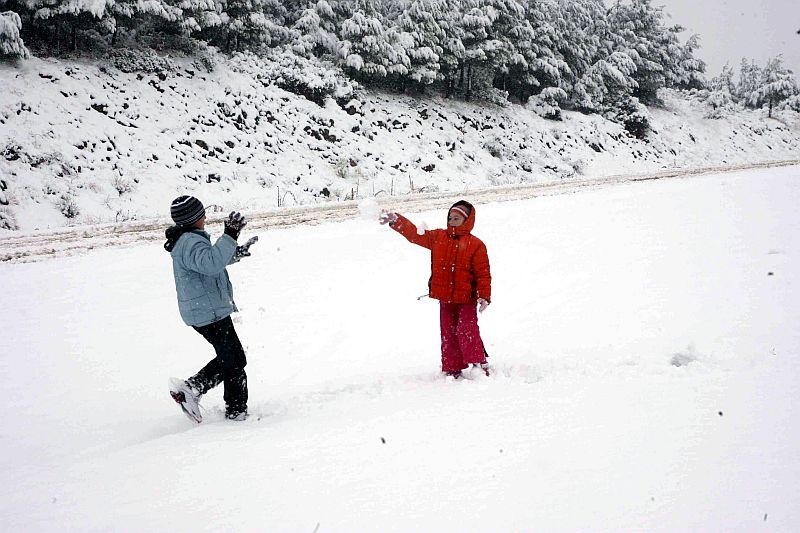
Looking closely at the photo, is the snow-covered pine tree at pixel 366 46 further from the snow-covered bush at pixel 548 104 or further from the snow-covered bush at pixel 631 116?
the snow-covered bush at pixel 631 116

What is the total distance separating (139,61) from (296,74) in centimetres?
580

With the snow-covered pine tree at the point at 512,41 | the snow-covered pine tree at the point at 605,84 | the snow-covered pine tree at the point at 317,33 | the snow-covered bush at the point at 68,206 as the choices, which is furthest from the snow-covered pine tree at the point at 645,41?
the snow-covered bush at the point at 68,206

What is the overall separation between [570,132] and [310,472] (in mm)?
29995

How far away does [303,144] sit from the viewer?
19.5m

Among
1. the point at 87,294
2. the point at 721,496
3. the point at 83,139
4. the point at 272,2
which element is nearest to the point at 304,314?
the point at 87,294

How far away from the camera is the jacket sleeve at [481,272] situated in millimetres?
4234

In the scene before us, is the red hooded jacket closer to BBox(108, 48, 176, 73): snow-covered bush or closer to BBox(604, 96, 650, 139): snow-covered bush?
BBox(108, 48, 176, 73): snow-covered bush

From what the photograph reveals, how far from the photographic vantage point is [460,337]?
174 inches

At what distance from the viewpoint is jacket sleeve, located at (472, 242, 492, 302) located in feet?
13.9

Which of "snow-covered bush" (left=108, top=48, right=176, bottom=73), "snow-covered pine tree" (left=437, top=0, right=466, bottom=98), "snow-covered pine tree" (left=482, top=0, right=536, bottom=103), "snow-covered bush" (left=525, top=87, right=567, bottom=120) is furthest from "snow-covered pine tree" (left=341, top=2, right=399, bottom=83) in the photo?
"snow-covered bush" (left=525, top=87, right=567, bottom=120)

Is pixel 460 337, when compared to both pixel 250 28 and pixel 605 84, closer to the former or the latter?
pixel 250 28

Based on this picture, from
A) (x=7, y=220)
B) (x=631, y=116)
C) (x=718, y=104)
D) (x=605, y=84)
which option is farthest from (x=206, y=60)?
(x=718, y=104)

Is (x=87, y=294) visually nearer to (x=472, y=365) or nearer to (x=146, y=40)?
(x=472, y=365)

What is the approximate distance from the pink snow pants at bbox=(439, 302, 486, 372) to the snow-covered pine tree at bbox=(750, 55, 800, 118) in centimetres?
5123
